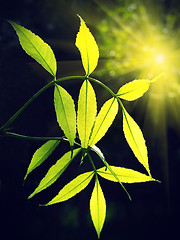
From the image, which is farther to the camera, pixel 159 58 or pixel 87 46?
pixel 159 58

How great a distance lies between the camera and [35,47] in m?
0.37

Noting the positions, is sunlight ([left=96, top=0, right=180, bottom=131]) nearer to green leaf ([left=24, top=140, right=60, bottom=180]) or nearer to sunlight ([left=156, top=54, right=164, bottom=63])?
sunlight ([left=156, top=54, right=164, bottom=63])

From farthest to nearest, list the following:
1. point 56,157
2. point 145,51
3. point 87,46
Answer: point 145,51 < point 56,157 < point 87,46

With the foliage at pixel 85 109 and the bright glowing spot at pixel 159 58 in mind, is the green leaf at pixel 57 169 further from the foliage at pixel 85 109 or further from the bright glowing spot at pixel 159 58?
the bright glowing spot at pixel 159 58

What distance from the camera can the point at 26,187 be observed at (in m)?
1.25

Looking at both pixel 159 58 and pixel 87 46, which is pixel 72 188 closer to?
pixel 87 46

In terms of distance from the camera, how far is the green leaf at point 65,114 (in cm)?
36

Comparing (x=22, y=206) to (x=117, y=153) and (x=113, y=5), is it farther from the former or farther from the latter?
(x=113, y=5)

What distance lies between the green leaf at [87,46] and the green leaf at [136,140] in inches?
3.9

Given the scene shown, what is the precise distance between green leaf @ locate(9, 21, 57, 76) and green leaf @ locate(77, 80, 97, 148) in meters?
0.07

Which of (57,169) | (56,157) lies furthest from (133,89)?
(56,157)

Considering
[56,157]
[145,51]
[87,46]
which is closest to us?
[87,46]

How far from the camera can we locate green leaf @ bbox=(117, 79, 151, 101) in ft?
1.33

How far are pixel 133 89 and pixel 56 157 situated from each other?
1181 mm
